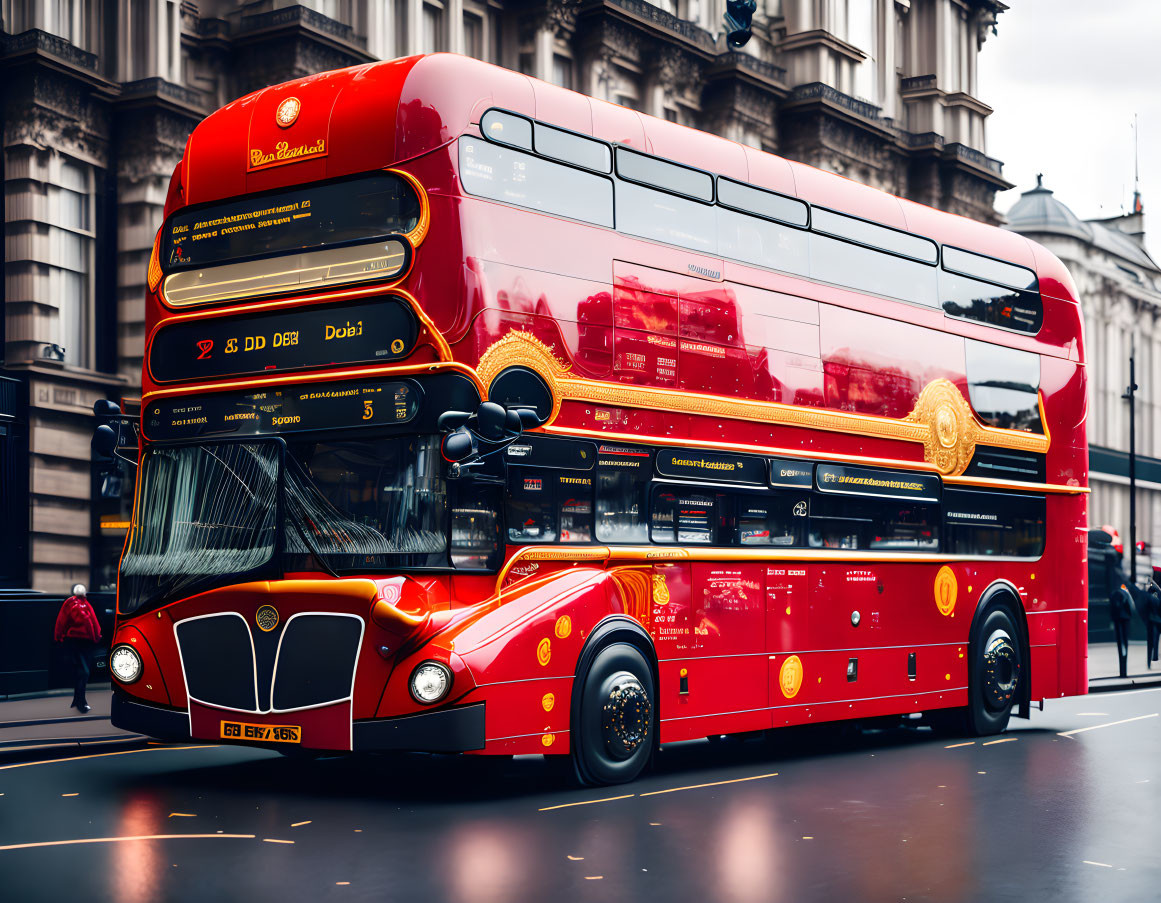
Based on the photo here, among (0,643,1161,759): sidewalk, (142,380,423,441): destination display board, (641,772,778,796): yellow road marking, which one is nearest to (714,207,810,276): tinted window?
(142,380,423,441): destination display board

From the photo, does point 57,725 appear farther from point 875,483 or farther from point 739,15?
point 739,15

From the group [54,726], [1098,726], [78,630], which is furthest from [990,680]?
[78,630]

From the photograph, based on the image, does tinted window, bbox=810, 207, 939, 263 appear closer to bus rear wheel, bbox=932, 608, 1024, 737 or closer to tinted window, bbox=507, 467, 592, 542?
bus rear wheel, bbox=932, 608, 1024, 737

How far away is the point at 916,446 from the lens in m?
14.5

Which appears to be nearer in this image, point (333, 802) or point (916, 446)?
point (333, 802)

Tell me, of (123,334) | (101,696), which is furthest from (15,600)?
(123,334)

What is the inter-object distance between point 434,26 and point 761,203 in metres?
16.8

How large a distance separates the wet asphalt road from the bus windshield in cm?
156

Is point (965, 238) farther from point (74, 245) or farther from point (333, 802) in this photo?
point (74, 245)

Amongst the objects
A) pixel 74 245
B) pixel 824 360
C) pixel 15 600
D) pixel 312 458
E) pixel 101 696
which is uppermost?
pixel 74 245

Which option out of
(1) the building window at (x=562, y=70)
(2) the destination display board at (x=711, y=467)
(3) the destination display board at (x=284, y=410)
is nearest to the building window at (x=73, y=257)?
(1) the building window at (x=562, y=70)

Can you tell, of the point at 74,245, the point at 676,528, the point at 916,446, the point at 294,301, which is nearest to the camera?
the point at 294,301

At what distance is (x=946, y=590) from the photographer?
15.0 metres

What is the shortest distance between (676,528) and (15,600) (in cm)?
1074
